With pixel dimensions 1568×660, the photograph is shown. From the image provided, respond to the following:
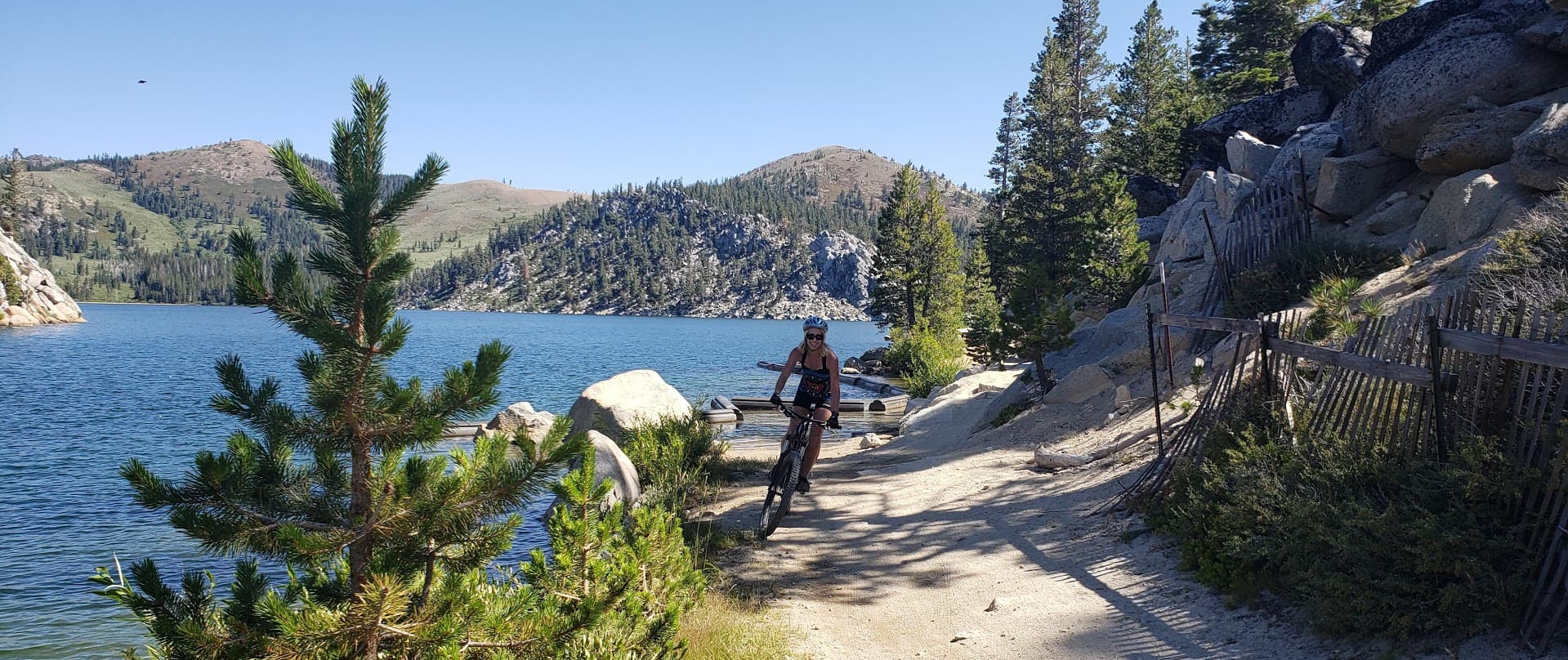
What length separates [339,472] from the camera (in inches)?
153

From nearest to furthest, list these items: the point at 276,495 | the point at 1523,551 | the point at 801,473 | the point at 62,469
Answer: the point at 276,495, the point at 1523,551, the point at 801,473, the point at 62,469

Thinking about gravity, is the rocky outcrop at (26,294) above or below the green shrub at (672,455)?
above

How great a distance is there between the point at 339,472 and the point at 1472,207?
14992mm

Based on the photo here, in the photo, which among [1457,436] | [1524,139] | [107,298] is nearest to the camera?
[1457,436]

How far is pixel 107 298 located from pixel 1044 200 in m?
211

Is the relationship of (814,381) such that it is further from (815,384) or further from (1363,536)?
(1363,536)

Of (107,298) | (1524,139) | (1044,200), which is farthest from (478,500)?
(107,298)

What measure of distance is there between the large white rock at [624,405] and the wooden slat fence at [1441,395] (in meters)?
10.8

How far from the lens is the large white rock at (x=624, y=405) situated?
16.8 metres

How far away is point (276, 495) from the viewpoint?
3.74 m

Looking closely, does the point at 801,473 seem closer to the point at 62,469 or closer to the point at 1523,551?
the point at 1523,551

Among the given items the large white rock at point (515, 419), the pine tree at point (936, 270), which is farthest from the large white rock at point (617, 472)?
the pine tree at point (936, 270)

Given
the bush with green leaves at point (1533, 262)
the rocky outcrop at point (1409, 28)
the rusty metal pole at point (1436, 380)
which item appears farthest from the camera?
the rocky outcrop at point (1409, 28)

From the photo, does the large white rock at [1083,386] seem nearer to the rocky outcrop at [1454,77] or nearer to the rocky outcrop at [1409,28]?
the rocky outcrop at [1454,77]
